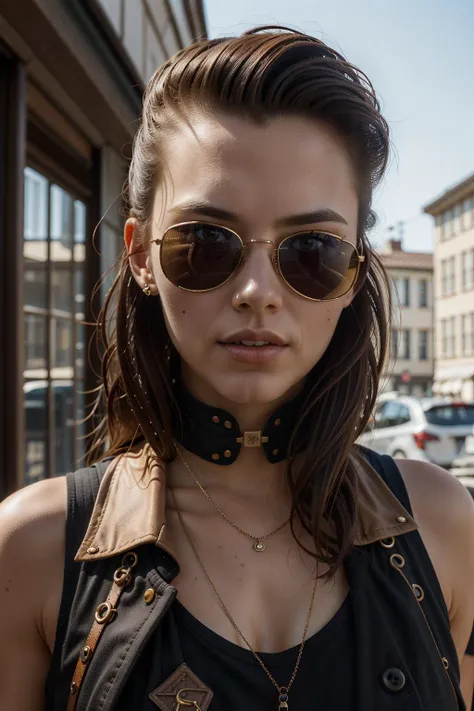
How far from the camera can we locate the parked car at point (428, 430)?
31.6ft

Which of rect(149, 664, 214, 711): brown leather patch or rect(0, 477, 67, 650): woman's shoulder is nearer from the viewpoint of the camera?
rect(149, 664, 214, 711): brown leather patch

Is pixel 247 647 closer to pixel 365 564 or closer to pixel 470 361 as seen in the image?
pixel 365 564

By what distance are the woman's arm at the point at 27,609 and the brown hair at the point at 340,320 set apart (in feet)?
1.07

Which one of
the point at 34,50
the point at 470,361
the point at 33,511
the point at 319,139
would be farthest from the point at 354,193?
the point at 470,361

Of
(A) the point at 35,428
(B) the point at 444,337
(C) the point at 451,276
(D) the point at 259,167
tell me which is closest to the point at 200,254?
(D) the point at 259,167

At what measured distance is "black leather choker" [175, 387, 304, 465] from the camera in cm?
136

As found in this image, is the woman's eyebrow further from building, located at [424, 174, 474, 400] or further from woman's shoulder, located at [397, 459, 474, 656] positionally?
Answer: building, located at [424, 174, 474, 400]

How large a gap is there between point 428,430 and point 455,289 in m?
26.5

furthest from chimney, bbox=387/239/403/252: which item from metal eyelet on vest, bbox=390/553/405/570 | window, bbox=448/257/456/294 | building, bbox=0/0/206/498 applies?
metal eyelet on vest, bbox=390/553/405/570

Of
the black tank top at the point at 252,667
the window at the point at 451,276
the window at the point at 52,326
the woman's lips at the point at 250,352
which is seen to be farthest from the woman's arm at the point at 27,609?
the window at the point at 451,276

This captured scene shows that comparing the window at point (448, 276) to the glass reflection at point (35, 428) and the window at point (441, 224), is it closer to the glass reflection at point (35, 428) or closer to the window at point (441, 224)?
the window at point (441, 224)

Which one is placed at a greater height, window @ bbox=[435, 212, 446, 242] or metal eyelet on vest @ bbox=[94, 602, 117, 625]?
window @ bbox=[435, 212, 446, 242]

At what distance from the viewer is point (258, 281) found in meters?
1.18

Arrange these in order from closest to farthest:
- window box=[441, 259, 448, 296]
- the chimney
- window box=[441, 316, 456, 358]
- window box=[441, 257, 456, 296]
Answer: window box=[441, 257, 456, 296]
window box=[441, 316, 456, 358]
window box=[441, 259, 448, 296]
the chimney
